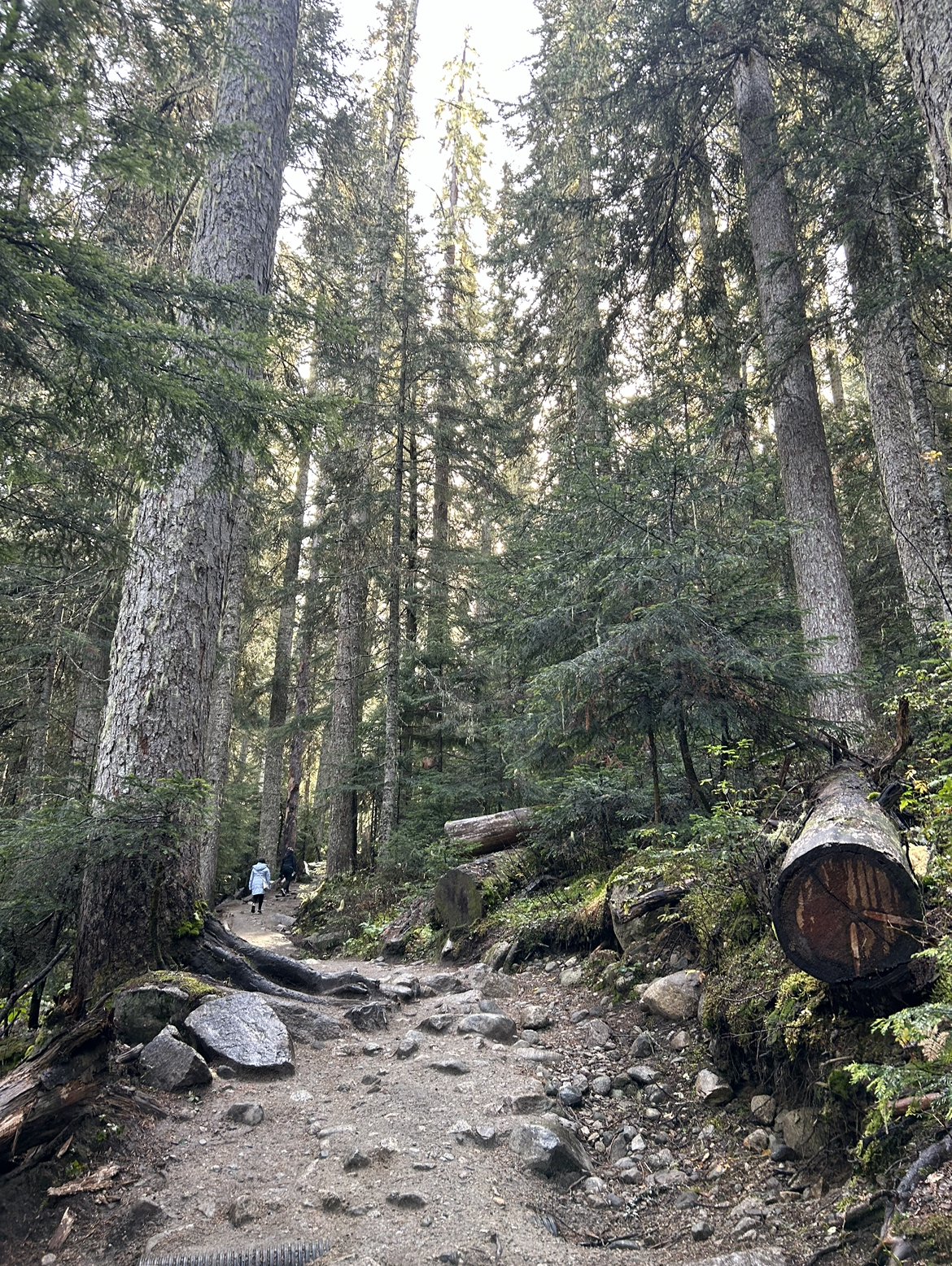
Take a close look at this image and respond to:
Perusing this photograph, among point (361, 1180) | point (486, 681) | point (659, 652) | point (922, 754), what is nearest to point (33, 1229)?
point (361, 1180)

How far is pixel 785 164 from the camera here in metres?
9.59

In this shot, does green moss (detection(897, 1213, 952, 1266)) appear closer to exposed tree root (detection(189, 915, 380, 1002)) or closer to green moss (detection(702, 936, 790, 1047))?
green moss (detection(702, 936, 790, 1047))

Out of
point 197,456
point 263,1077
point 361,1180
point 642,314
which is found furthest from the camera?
point 642,314

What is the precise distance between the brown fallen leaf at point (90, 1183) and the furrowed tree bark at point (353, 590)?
10.6 m

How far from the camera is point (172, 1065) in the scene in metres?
4.16

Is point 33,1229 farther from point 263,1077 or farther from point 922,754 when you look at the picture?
point 922,754

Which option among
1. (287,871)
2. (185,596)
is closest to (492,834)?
(185,596)

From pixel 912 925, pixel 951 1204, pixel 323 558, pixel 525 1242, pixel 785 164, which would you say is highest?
pixel 785 164

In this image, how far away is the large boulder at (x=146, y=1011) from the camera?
14.6ft

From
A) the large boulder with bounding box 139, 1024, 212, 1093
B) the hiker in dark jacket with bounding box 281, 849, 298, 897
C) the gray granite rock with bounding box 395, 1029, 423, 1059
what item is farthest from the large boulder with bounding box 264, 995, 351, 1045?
the hiker in dark jacket with bounding box 281, 849, 298, 897

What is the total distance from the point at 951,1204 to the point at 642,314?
13.9 m

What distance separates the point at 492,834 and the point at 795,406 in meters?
7.72

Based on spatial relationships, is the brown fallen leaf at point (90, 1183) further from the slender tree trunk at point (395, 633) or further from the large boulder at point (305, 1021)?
the slender tree trunk at point (395, 633)

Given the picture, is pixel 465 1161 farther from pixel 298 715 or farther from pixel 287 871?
pixel 287 871
